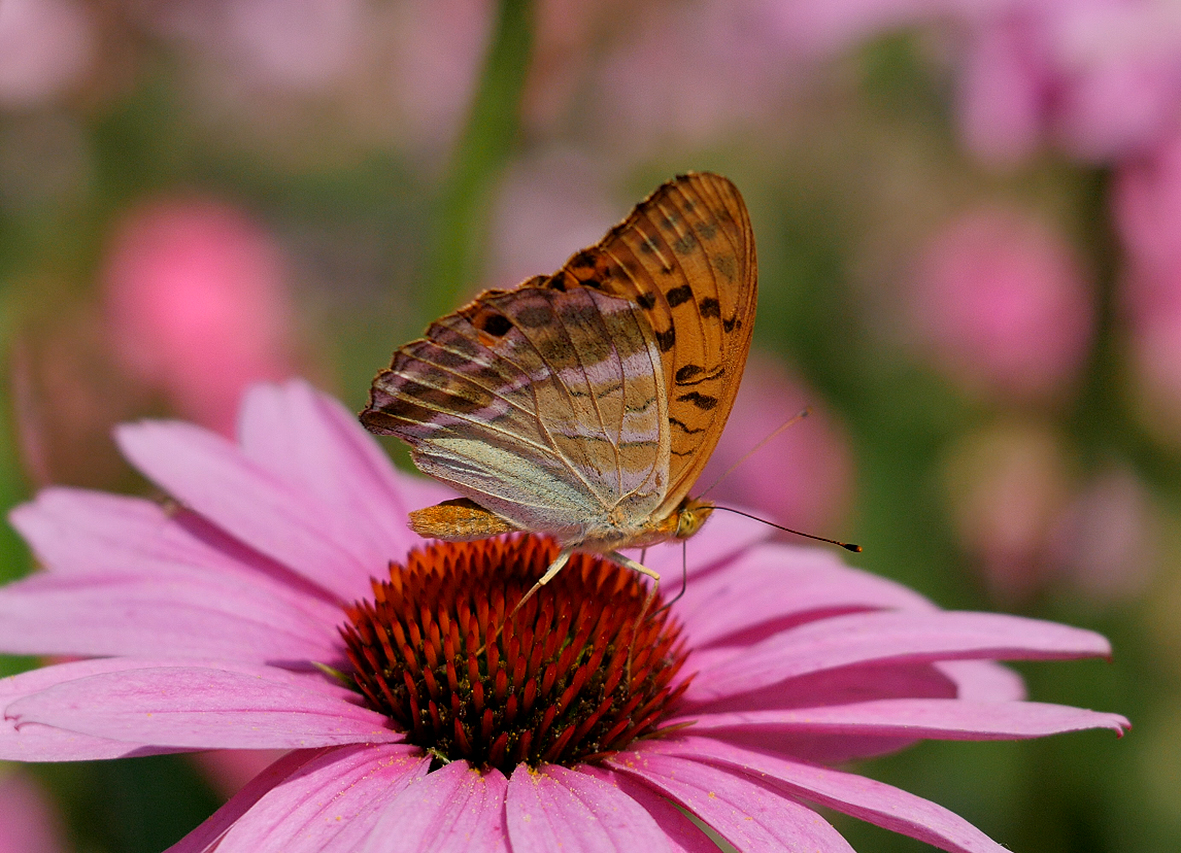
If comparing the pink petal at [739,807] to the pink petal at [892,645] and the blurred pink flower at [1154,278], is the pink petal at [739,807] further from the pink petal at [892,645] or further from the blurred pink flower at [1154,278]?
the blurred pink flower at [1154,278]

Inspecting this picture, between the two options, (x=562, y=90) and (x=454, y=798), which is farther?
(x=562, y=90)

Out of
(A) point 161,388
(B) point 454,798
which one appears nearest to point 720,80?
(A) point 161,388

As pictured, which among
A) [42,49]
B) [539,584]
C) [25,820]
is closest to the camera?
[539,584]

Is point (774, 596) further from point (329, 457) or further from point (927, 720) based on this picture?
point (329, 457)

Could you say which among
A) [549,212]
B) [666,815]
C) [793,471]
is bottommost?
[666,815]

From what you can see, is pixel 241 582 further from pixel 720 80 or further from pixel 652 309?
pixel 720 80

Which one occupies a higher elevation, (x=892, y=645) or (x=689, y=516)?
(x=689, y=516)

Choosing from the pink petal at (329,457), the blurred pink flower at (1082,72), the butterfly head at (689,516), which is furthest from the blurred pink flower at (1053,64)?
the pink petal at (329,457)

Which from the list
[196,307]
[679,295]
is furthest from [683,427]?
[196,307]
